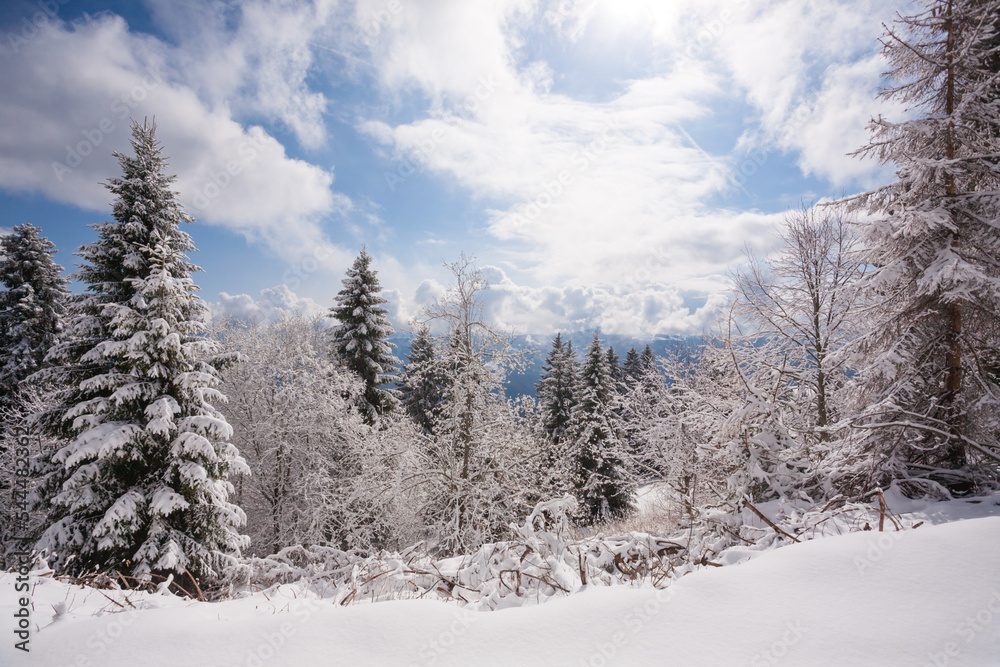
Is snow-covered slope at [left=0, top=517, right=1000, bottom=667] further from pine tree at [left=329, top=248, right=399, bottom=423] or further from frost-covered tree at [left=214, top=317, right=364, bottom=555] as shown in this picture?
pine tree at [left=329, top=248, right=399, bottom=423]

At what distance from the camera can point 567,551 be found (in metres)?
3.38

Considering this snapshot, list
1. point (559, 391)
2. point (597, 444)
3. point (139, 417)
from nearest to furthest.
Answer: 1. point (139, 417)
2. point (597, 444)
3. point (559, 391)

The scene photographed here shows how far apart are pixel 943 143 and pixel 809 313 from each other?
622 cm

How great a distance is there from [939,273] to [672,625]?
5351 mm

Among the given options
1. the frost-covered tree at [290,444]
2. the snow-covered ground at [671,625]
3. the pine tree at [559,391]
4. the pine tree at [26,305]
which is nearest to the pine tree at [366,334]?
the frost-covered tree at [290,444]

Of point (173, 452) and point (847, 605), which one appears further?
point (173, 452)

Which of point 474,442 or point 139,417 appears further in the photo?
point 474,442

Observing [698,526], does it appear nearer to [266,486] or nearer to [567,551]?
[567,551]

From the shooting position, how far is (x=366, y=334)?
18.0m

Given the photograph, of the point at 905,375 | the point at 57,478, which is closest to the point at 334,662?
the point at 905,375
